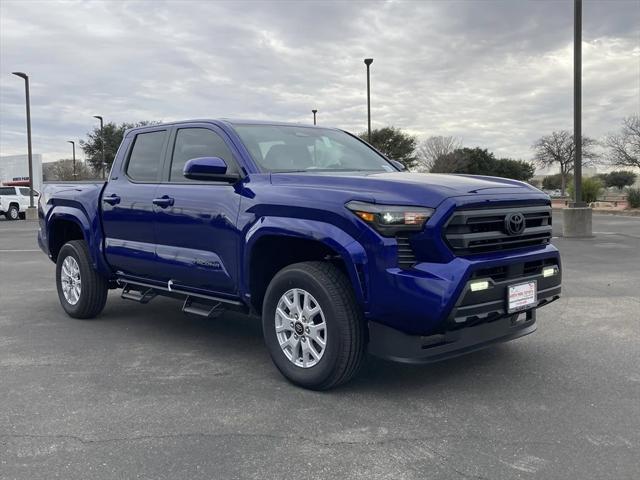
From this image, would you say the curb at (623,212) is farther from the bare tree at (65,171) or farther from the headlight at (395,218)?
the bare tree at (65,171)

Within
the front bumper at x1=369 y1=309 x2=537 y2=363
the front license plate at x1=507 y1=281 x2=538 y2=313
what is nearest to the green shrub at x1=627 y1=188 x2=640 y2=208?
the front license plate at x1=507 y1=281 x2=538 y2=313

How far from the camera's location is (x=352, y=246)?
3.66m

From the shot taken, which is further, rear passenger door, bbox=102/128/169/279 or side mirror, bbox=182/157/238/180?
rear passenger door, bbox=102/128/169/279

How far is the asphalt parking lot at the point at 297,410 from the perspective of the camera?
9.67 feet

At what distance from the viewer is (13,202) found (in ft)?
98.2

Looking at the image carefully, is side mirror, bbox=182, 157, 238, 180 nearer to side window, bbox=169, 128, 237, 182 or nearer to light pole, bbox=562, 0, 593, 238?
side window, bbox=169, 128, 237, 182

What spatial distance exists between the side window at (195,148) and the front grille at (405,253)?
166 cm

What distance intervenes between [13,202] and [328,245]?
3035cm

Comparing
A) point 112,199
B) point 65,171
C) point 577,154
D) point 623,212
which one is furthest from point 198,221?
point 65,171

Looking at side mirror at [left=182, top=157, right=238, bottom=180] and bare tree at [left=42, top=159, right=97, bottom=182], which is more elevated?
bare tree at [left=42, top=159, right=97, bottom=182]

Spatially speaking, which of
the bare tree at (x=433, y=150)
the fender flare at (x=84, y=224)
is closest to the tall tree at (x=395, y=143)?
the bare tree at (x=433, y=150)

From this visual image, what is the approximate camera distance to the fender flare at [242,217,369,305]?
143 inches

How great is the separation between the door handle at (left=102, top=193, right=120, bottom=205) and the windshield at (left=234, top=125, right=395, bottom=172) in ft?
4.83

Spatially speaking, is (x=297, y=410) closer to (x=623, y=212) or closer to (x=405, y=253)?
(x=405, y=253)
